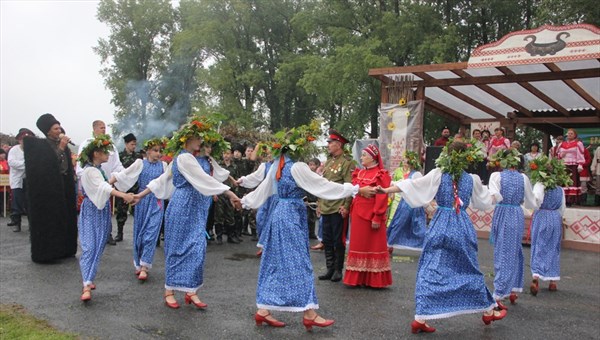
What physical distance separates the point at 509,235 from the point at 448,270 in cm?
167

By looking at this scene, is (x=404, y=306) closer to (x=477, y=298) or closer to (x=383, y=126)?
(x=477, y=298)

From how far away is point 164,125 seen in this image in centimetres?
3450

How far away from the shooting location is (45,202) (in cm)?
797

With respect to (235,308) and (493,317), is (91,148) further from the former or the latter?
(493,317)

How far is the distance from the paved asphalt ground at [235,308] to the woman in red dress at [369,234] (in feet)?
0.58

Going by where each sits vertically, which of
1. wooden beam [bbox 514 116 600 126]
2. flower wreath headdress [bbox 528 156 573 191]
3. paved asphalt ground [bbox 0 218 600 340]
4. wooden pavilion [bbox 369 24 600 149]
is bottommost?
paved asphalt ground [bbox 0 218 600 340]

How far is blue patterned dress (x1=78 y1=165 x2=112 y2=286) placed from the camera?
6.09 meters

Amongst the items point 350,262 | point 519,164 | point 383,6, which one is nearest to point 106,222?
point 350,262

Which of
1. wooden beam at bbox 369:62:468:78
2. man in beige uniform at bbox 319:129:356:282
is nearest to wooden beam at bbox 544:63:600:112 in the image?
wooden beam at bbox 369:62:468:78

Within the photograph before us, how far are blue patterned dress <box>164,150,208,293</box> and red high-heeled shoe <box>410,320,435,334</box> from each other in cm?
233

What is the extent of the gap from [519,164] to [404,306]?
89.9 inches

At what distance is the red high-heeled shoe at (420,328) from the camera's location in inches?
202

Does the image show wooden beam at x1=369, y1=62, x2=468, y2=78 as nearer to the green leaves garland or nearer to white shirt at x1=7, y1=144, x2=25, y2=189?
the green leaves garland

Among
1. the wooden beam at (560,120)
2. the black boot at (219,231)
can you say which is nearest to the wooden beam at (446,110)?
the wooden beam at (560,120)
